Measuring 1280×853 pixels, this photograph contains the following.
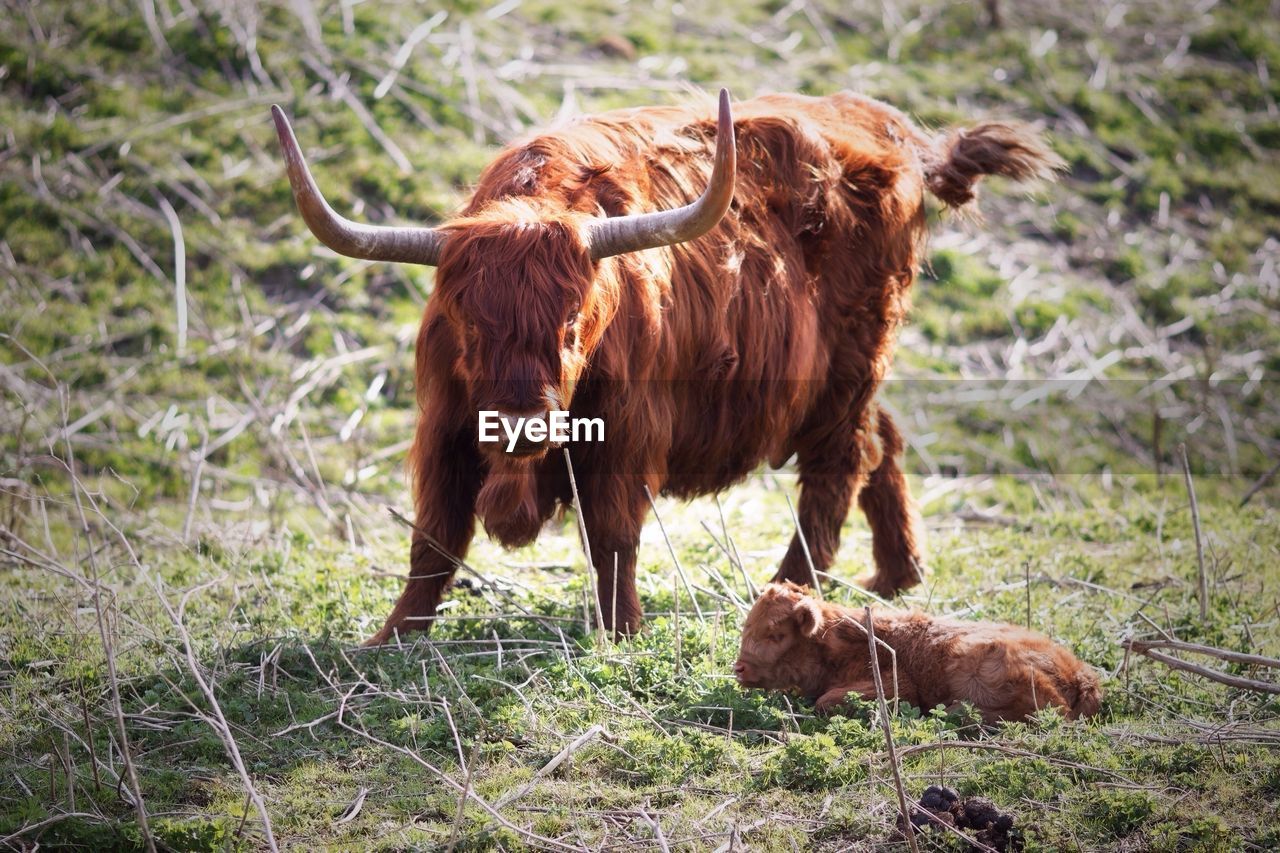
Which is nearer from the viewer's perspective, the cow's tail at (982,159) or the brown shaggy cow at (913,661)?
the brown shaggy cow at (913,661)

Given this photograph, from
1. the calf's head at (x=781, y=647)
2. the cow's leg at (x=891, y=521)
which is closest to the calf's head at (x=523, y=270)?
the calf's head at (x=781, y=647)

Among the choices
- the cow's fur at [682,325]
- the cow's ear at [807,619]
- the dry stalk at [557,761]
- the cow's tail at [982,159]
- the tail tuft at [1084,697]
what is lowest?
the dry stalk at [557,761]

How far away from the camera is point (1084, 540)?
7.32 metres

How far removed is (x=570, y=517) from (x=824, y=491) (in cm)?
123

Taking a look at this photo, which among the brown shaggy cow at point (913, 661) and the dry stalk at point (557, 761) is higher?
the brown shaggy cow at point (913, 661)

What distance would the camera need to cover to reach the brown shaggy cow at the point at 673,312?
15.9ft

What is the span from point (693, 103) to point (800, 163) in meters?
0.70

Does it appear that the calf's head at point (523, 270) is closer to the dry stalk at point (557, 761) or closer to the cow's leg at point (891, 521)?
the dry stalk at point (557, 761)

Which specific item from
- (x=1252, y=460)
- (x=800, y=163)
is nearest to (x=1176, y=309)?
Answer: (x=1252, y=460)

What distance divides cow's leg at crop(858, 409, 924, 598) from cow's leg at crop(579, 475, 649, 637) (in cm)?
164

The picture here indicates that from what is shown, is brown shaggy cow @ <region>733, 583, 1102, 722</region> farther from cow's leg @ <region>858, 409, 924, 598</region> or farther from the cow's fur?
cow's leg @ <region>858, 409, 924, 598</region>

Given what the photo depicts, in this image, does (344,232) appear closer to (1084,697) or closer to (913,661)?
(913,661)

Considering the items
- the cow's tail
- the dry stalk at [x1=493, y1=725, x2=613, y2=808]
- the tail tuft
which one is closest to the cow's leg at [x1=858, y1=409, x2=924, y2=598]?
the cow's tail

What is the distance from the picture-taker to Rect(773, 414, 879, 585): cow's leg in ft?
21.0
